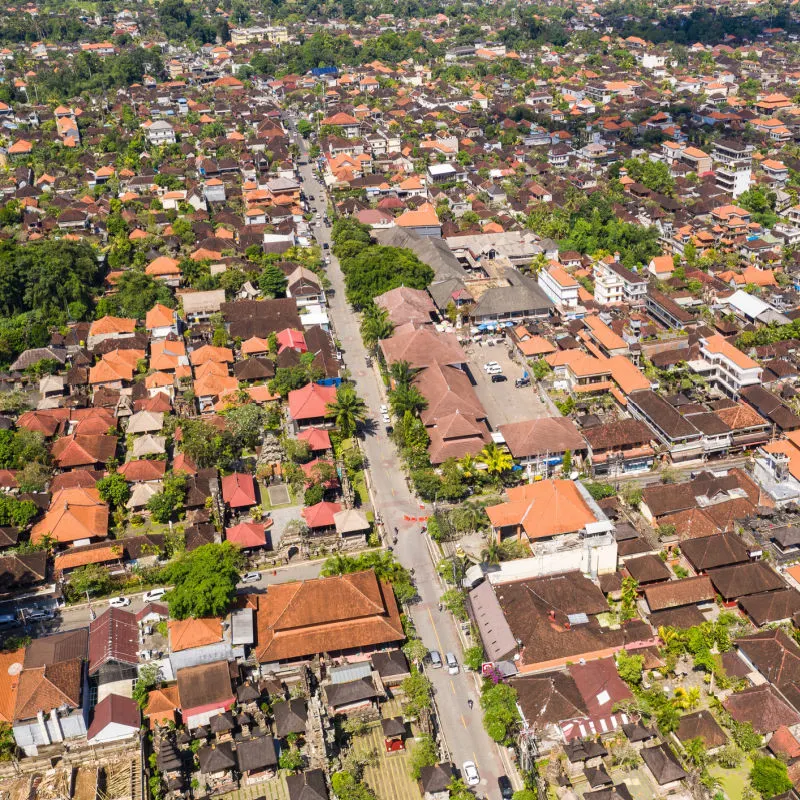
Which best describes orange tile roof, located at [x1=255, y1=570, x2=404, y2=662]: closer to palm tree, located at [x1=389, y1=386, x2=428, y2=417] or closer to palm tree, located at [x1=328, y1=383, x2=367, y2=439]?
palm tree, located at [x1=328, y1=383, x2=367, y2=439]

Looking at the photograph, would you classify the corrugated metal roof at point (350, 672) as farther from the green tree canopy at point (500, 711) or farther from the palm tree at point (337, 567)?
the palm tree at point (337, 567)

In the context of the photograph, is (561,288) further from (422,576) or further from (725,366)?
(422,576)

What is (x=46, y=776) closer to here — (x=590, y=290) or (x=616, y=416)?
(x=616, y=416)

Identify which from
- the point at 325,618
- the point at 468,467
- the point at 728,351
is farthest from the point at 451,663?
the point at 728,351

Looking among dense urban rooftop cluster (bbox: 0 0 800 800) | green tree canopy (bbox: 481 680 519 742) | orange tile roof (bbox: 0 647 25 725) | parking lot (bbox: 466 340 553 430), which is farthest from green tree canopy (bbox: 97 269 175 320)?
green tree canopy (bbox: 481 680 519 742)

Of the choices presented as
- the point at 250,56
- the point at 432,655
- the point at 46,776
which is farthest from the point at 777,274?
the point at 250,56
